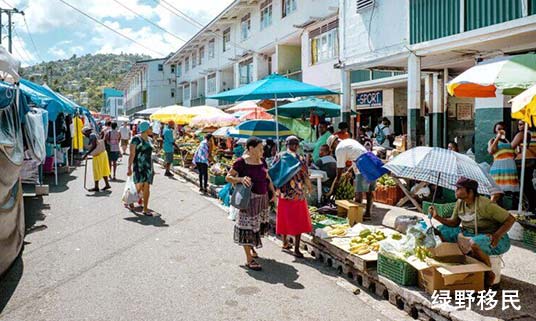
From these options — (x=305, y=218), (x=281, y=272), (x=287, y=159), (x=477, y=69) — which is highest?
(x=477, y=69)

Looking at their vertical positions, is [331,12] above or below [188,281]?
above

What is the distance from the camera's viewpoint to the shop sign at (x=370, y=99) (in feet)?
65.9

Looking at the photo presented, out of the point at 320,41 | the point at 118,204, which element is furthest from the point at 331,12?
the point at 118,204

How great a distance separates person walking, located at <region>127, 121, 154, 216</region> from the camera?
33.1 ft

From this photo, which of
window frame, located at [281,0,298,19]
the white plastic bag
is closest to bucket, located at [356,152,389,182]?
the white plastic bag

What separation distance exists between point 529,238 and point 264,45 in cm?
2176

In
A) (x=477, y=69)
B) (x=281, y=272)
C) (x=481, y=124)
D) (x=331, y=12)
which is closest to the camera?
(x=281, y=272)

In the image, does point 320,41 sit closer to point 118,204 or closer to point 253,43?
point 253,43

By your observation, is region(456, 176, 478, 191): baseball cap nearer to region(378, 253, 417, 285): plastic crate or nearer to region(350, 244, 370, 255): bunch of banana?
region(378, 253, 417, 285): plastic crate

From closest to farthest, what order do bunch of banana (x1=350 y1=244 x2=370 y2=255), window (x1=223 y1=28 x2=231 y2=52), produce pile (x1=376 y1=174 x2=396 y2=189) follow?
bunch of banana (x1=350 y1=244 x2=370 y2=255), produce pile (x1=376 y1=174 x2=396 y2=189), window (x1=223 y1=28 x2=231 y2=52)

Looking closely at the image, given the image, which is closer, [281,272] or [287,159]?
[281,272]

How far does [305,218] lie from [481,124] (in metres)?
6.26

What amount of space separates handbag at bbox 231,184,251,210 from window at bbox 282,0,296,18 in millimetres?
18669

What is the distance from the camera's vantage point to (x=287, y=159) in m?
7.26
